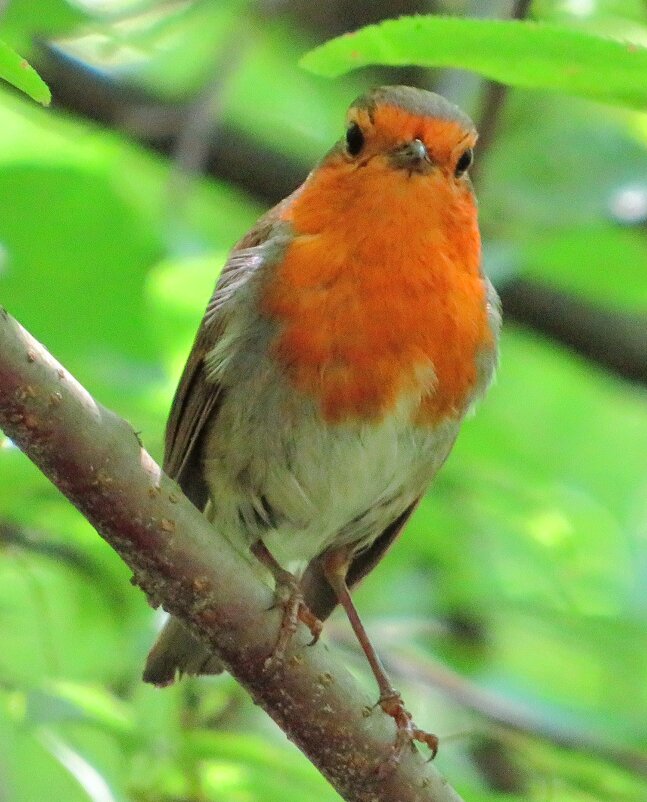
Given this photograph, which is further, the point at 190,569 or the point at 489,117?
the point at 489,117

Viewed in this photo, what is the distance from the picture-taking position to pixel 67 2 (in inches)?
154

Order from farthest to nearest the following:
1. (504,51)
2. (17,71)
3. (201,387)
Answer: (201,387)
(504,51)
(17,71)

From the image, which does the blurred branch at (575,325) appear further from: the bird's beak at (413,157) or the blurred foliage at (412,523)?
the bird's beak at (413,157)

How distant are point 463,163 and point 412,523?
145 centimetres

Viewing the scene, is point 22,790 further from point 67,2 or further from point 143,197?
point 143,197

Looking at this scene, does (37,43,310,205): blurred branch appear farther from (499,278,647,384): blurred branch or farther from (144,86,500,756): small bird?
(144,86,500,756): small bird

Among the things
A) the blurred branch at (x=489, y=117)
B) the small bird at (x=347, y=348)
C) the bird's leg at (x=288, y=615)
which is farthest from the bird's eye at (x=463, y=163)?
the bird's leg at (x=288, y=615)

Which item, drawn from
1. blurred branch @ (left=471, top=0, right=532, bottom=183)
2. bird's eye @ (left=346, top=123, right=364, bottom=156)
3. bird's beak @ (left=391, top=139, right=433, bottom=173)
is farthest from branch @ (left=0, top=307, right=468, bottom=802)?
blurred branch @ (left=471, top=0, right=532, bottom=183)

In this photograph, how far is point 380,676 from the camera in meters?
4.06

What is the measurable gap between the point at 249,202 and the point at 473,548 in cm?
198

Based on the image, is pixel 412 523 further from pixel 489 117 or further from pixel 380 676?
pixel 489 117

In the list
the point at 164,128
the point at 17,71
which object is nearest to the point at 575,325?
the point at 164,128

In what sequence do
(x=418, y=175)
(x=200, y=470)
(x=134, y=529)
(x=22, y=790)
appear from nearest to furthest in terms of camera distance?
(x=134, y=529), (x=22, y=790), (x=418, y=175), (x=200, y=470)

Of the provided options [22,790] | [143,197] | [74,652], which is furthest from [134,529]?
[143,197]
